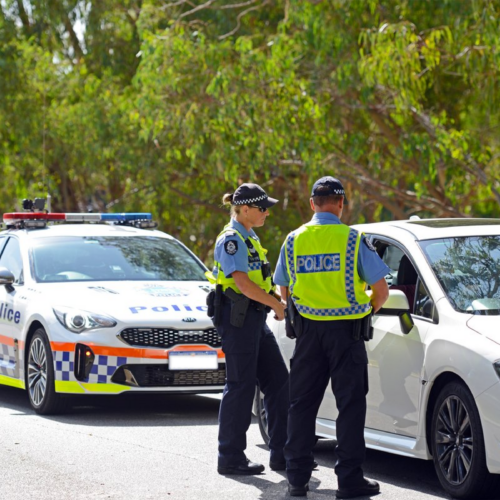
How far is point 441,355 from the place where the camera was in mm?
Result: 6102

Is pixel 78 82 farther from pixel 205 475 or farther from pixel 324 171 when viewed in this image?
pixel 205 475

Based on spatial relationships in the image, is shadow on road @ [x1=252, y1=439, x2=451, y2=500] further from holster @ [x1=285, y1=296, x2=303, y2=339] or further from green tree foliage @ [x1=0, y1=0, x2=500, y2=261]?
green tree foliage @ [x1=0, y1=0, x2=500, y2=261]

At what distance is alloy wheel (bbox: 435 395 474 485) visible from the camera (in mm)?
5934

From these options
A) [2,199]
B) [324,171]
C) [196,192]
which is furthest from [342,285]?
[2,199]

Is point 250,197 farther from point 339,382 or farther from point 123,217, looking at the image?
point 123,217

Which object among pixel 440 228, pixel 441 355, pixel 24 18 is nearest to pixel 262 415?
pixel 440 228

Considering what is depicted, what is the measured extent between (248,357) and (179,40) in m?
11.3

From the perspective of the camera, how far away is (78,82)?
2447 cm

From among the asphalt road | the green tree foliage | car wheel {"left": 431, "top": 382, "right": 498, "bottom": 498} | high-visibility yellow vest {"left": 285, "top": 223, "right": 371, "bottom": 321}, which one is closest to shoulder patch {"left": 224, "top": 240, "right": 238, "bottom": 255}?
high-visibility yellow vest {"left": 285, "top": 223, "right": 371, "bottom": 321}

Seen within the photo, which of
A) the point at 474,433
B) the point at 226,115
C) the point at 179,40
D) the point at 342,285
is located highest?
the point at 179,40

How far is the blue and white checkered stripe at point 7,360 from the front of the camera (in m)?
10.1

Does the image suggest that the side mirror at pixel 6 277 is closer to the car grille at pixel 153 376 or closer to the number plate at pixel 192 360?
the car grille at pixel 153 376

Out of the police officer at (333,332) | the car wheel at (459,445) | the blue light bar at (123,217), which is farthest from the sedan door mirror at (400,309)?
the blue light bar at (123,217)

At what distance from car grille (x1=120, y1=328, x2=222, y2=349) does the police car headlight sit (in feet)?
0.54
